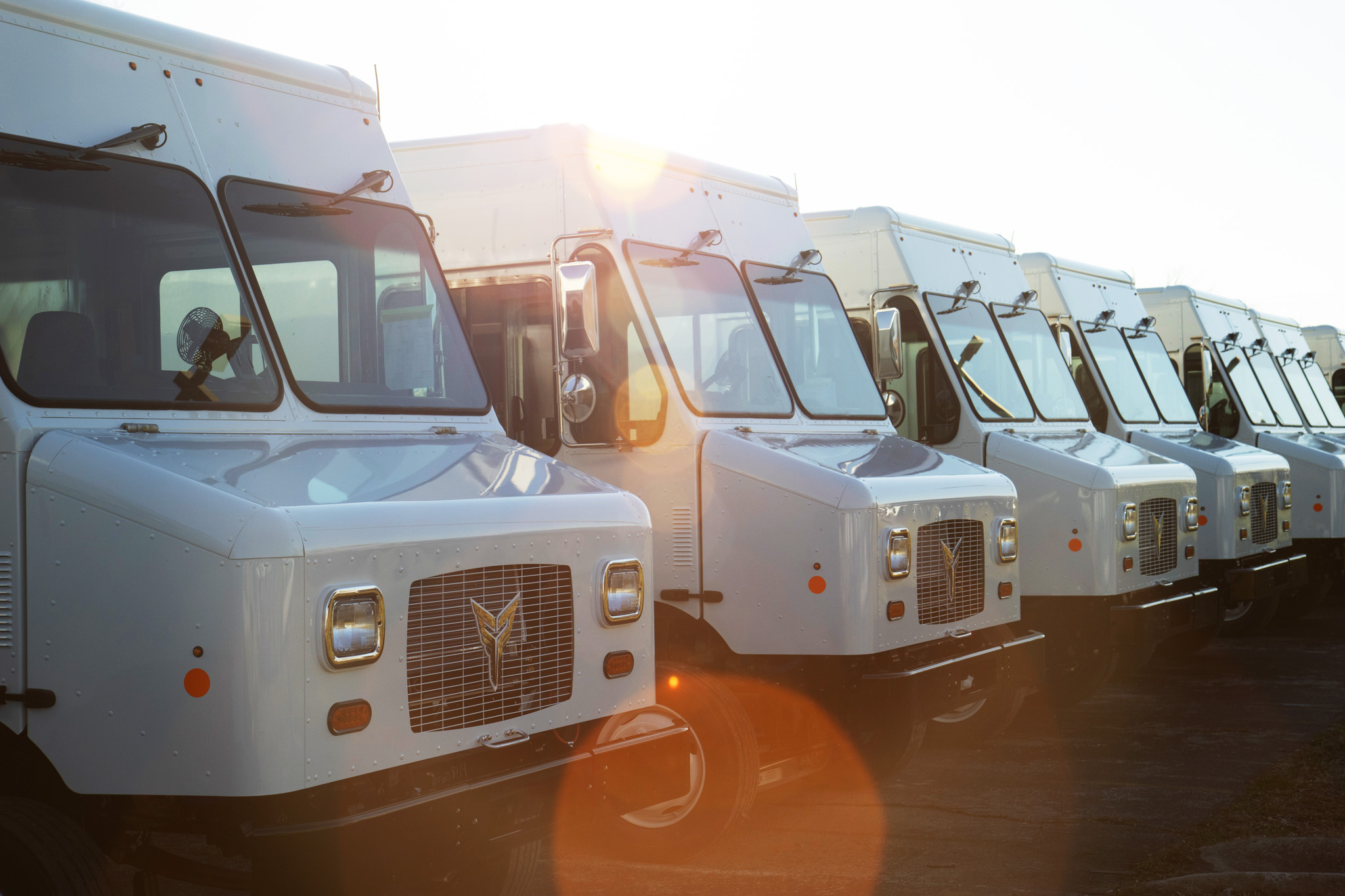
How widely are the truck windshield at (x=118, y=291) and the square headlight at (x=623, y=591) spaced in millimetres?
1296

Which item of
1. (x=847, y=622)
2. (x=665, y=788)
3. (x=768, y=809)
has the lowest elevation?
(x=768, y=809)

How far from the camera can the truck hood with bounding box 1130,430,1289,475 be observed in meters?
10.9

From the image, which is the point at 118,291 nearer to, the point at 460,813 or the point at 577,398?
the point at 460,813

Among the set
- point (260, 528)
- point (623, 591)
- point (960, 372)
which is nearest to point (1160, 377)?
point (960, 372)

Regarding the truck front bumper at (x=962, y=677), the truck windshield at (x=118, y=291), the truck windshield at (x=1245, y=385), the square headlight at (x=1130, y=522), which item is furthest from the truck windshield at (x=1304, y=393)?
the truck windshield at (x=118, y=291)

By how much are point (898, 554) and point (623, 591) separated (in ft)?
6.39

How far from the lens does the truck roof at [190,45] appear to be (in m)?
4.66

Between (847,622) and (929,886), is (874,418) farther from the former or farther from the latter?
(929,886)

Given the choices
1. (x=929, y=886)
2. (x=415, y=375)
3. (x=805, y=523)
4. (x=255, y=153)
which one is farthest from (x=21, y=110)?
(x=929, y=886)

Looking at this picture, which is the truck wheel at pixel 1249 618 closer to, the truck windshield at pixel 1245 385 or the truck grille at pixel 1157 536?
the truck windshield at pixel 1245 385

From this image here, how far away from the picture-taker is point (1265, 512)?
11516 millimetres

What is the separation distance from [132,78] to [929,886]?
436 centimetres

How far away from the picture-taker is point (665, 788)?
16.6ft

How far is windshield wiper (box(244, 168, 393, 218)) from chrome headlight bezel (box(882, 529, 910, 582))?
2680 mm
